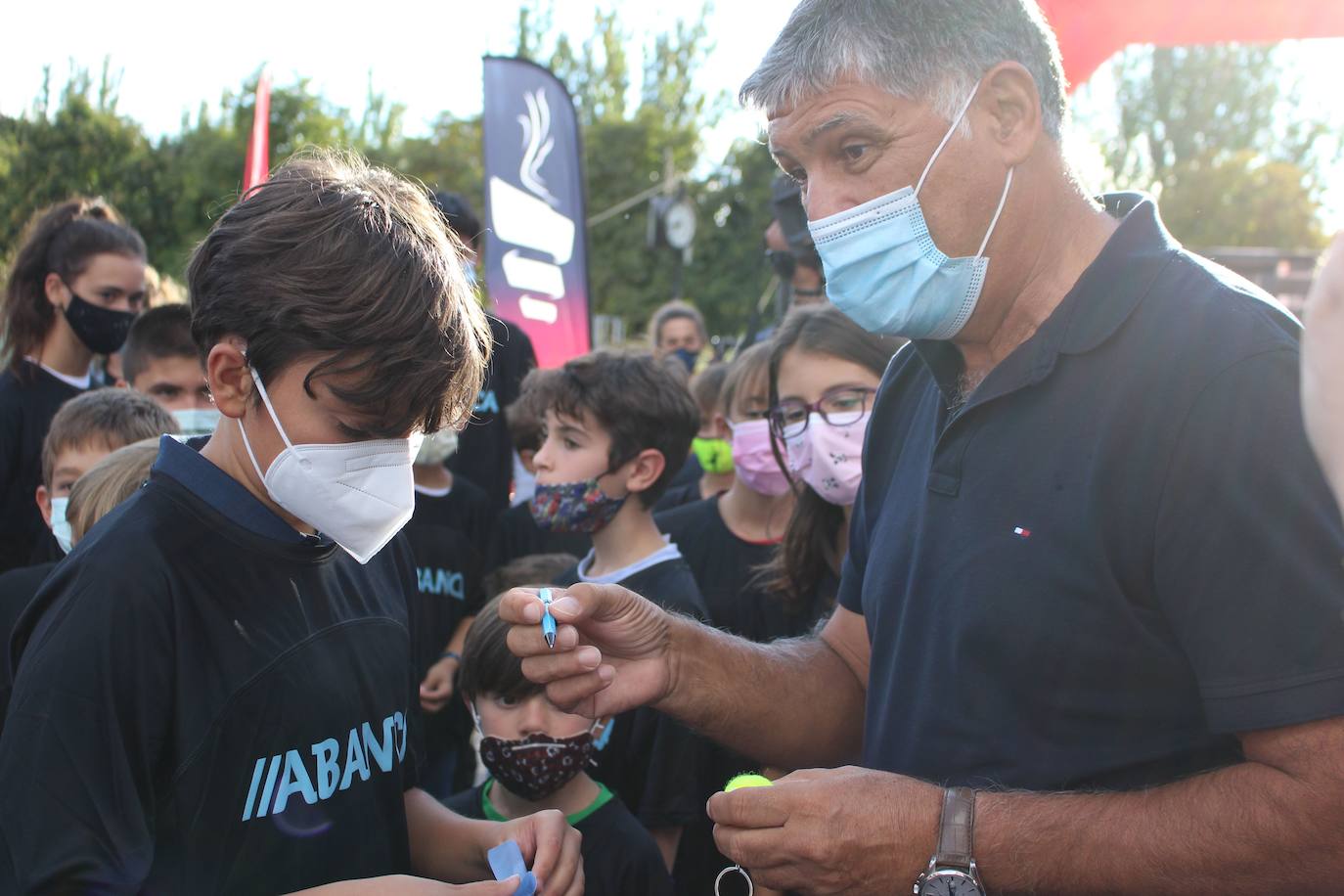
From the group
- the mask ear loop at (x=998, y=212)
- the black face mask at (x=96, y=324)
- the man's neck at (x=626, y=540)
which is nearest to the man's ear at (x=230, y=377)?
the mask ear loop at (x=998, y=212)

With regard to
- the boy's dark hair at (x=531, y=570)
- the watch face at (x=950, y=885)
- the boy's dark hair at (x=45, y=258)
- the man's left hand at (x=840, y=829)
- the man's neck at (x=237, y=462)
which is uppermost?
the boy's dark hair at (x=45, y=258)

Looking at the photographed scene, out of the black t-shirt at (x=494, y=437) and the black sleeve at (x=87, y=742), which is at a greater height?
the black t-shirt at (x=494, y=437)

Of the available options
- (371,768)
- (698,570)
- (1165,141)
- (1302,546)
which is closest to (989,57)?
(1302,546)

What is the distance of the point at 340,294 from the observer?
1.85 m

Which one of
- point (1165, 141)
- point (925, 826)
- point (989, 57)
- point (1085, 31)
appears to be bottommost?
point (925, 826)

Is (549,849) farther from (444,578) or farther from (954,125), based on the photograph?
(444,578)

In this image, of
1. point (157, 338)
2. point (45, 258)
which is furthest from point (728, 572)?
point (45, 258)

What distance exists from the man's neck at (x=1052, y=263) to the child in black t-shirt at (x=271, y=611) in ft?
3.23

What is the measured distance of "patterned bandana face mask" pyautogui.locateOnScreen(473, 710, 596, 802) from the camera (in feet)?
9.60

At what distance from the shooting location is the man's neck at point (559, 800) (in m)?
2.96

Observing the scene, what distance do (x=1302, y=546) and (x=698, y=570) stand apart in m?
2.78

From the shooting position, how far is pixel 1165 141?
115ft

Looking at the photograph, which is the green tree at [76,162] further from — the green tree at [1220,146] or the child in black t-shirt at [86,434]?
the green tree at [1220,146]

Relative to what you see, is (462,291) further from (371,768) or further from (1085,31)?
(1085,31)
